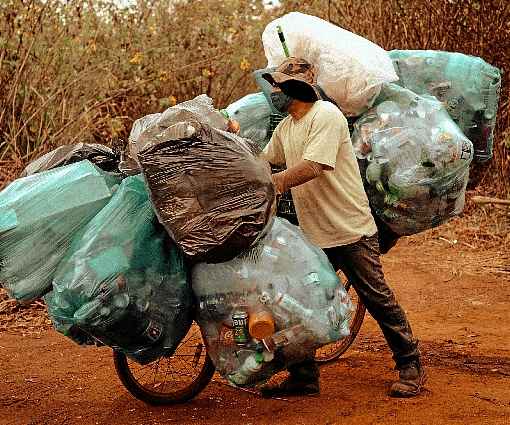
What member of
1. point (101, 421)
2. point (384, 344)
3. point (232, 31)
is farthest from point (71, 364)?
point (232, 31)

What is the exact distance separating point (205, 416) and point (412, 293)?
3365mm

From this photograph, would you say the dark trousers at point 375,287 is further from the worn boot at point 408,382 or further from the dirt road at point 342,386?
the dirt road at point 342,386

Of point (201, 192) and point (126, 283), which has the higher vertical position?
point (201, 192)

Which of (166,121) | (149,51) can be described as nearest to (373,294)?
(166,121)

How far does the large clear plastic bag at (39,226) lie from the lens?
3.96 meters

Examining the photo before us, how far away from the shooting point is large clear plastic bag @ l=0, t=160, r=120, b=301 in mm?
3955

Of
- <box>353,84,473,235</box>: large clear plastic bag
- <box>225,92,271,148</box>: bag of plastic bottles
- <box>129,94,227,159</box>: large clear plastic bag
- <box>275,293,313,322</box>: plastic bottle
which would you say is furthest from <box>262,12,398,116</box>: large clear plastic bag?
<box>275,293,313,322</box>: plastic bottle

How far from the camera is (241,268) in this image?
3969 millimetres

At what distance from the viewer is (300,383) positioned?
189 inches

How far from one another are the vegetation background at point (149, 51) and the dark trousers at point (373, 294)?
3.54m

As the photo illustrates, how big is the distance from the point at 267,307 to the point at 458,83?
6.26 ft

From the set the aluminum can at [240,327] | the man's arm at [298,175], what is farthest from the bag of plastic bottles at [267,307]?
the man's arm at [298,175]

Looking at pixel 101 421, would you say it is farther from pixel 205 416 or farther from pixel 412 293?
pixel 412 293

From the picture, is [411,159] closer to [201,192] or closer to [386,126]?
[386,126]
